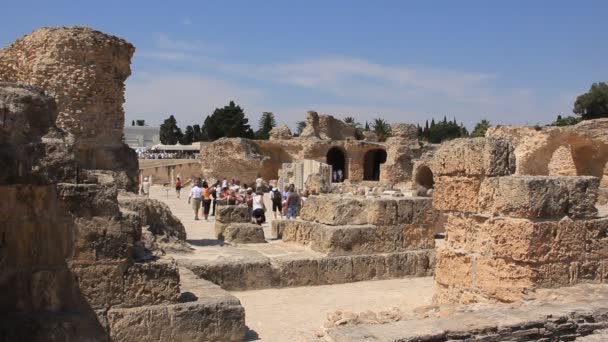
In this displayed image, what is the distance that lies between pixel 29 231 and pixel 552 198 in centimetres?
476

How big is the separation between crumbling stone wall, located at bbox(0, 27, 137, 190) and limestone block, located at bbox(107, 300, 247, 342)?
6.58 m

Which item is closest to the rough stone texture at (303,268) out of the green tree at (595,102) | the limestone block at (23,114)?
the limestone block at (23,114)

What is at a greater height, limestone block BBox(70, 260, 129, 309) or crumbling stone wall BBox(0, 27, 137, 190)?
crumbling stone wall BBox(0, 27, 137, 190)

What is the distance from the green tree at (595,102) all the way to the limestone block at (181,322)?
2033 inches

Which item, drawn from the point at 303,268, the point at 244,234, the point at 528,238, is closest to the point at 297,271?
the point at 303,268

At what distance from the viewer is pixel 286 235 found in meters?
9.90

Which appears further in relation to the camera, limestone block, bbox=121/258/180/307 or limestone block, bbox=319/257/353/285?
limestone block, bbox=319/257/353/285

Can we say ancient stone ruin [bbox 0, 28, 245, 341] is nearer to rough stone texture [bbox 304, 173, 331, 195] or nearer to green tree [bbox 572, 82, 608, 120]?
rough stone texture [bbox 304, 173, 331, 195]

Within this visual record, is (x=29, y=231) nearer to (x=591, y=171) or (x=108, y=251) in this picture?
(x=108, y=251)

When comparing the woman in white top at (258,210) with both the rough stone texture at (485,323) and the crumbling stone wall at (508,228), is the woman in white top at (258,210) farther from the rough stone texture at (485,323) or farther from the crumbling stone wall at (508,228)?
the rough stone texture at (485,323)

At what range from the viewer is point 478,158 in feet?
19.9

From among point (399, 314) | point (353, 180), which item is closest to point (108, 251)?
point (399, 314)

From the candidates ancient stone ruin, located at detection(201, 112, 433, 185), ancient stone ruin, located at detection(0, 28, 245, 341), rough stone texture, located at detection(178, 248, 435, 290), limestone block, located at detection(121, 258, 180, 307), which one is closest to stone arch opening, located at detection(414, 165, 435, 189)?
ancient stone ruin, located at detection(201, 112, 433, 185)

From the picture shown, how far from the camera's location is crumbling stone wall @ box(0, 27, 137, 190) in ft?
37.2
